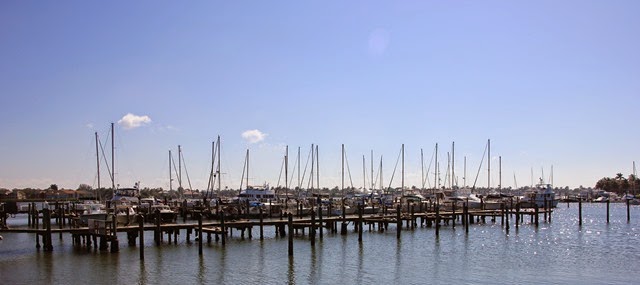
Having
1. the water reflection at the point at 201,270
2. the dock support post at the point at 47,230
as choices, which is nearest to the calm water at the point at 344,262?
the water reflection at the point at 201,270

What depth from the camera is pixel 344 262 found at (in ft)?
135

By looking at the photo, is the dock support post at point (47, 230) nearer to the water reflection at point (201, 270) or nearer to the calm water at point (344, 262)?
the calm water at point (344, 262)

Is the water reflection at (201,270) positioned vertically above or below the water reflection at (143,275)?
below

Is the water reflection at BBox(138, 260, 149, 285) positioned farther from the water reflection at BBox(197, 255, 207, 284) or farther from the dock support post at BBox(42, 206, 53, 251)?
the dock support post at BBox(42, 206, 53, 251)

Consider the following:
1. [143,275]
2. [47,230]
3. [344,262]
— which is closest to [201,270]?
[143,275]

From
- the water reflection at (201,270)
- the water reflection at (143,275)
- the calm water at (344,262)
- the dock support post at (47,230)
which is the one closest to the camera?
the water reflection at (143,275)

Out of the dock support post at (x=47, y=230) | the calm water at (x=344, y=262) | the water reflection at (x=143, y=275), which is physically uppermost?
the dock support post at (x=47, y=230)

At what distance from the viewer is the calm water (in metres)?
35.1

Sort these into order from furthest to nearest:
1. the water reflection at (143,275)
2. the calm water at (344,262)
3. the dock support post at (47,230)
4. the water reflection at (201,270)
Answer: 1. the dock support post at (47,230)
2. the calm water at (344,262)
3. the water reflection at (201,270)
4. the water reflection at (143,275)

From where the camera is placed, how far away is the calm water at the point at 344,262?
35.1 metres

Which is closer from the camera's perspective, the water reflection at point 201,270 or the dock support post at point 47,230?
the water reflection at point 201,270

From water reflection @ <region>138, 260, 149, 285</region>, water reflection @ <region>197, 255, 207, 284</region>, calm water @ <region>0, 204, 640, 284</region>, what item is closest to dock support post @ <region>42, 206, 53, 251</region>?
calm water @ <region>0, 204, 640, 284</region>

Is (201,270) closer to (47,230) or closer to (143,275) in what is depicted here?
(143,275)

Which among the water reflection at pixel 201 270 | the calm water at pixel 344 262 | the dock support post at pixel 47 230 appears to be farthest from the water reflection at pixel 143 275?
the dock support post at pixel 47 230
